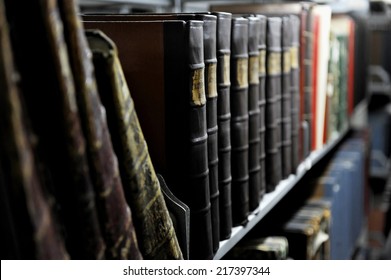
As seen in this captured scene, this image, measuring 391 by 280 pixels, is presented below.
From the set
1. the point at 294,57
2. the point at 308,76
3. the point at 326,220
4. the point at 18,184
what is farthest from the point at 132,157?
the point at 326,220

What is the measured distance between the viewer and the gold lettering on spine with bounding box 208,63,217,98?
83 cm

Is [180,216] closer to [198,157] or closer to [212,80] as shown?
[198,157]

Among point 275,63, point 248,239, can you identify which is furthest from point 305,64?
point 248,239

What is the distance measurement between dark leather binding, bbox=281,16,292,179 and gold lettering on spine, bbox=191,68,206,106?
0.44 m

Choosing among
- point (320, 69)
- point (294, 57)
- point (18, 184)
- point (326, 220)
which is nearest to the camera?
point (18, 184)

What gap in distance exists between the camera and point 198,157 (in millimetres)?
804

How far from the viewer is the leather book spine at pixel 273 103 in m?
1.12

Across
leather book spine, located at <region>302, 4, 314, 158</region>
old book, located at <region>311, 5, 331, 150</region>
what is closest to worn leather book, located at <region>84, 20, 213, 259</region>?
leather book spine, located at <region>302, 4, 314, 158</region>

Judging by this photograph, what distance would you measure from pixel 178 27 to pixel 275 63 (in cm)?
42

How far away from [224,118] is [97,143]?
1.37ft

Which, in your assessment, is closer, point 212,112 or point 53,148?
point 53,148

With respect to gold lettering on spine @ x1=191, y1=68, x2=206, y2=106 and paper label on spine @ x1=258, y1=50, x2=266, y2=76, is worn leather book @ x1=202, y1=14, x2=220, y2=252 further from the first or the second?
paper label on spine @ x1=258, y1=50, x2=266, y2=76

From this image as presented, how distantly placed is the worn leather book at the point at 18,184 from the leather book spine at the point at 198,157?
0.35 m

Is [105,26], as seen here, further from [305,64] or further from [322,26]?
[322,26]
